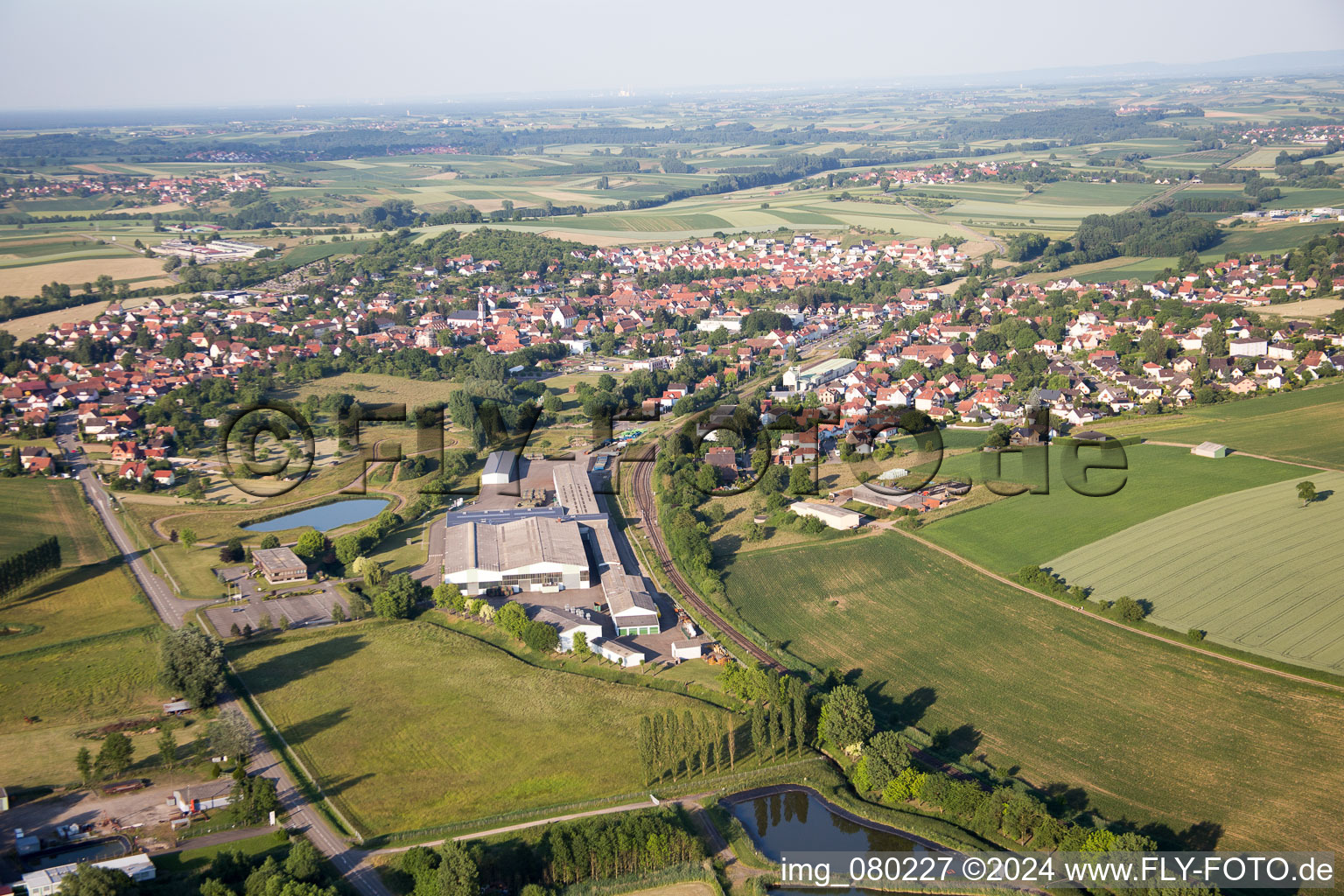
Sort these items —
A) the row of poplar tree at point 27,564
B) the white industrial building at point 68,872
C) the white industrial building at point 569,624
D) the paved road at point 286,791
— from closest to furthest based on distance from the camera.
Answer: the white industrial building at point 68,872
the paved road at point 286,791
the white industrial building at point 569,624
the row of poplar tree at point 27,564

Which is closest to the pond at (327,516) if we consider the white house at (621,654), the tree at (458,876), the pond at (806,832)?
the white house at (621,654)

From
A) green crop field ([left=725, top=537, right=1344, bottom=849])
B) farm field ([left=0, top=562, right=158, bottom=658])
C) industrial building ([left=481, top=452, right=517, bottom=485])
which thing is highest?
industrial building ([left=481, top=452, right=517, bottom=485])

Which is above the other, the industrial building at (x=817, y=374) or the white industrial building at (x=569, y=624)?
the industrial building at (x=817, y=374)

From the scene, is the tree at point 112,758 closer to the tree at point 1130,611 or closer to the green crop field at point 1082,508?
the green crop field at point 1082,508

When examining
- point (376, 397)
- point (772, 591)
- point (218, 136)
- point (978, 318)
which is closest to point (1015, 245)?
point (978, 318)

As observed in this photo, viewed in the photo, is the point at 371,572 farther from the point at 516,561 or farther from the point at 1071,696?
the point at 1071,696

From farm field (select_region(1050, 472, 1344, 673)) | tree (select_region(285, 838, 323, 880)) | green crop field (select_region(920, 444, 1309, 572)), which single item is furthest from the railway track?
tree (select_region(285, 838, 323, 880))

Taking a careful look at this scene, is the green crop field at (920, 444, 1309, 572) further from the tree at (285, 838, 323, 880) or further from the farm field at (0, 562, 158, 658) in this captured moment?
the farm field at (0, 562, 158, 658)

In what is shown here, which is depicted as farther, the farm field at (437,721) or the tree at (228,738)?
the tree at (228,738)
